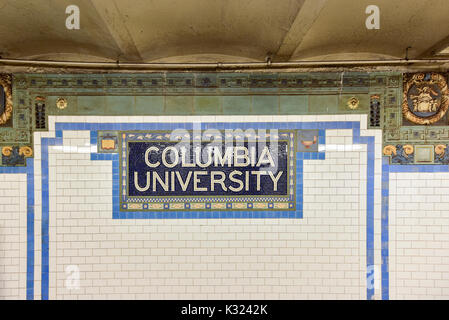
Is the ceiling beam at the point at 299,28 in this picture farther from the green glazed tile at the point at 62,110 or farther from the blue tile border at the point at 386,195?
the green glazed tile at the point at 62,110

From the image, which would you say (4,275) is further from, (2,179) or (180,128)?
(180,128)

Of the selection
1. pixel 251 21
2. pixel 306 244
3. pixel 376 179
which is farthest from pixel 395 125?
pixel 251 21

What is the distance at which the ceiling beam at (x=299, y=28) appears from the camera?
1.66 metres

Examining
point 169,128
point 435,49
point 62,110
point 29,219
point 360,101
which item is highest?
point 435,49

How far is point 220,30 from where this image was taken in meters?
2.04

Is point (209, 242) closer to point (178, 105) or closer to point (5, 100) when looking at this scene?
point (178, 105)

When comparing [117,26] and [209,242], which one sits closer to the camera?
[117,26]

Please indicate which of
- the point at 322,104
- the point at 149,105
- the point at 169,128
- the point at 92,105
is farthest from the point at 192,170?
the point at 322,104

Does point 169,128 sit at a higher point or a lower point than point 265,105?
lower

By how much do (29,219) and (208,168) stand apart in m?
1.99

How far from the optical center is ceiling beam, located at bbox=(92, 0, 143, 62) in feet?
5.58

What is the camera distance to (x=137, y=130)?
263cm

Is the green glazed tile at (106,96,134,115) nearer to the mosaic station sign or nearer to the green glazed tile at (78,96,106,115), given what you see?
the green glazed tile at (78,96,106,115)

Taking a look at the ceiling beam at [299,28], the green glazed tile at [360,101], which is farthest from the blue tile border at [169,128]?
the ceiling beam at [299,28]
